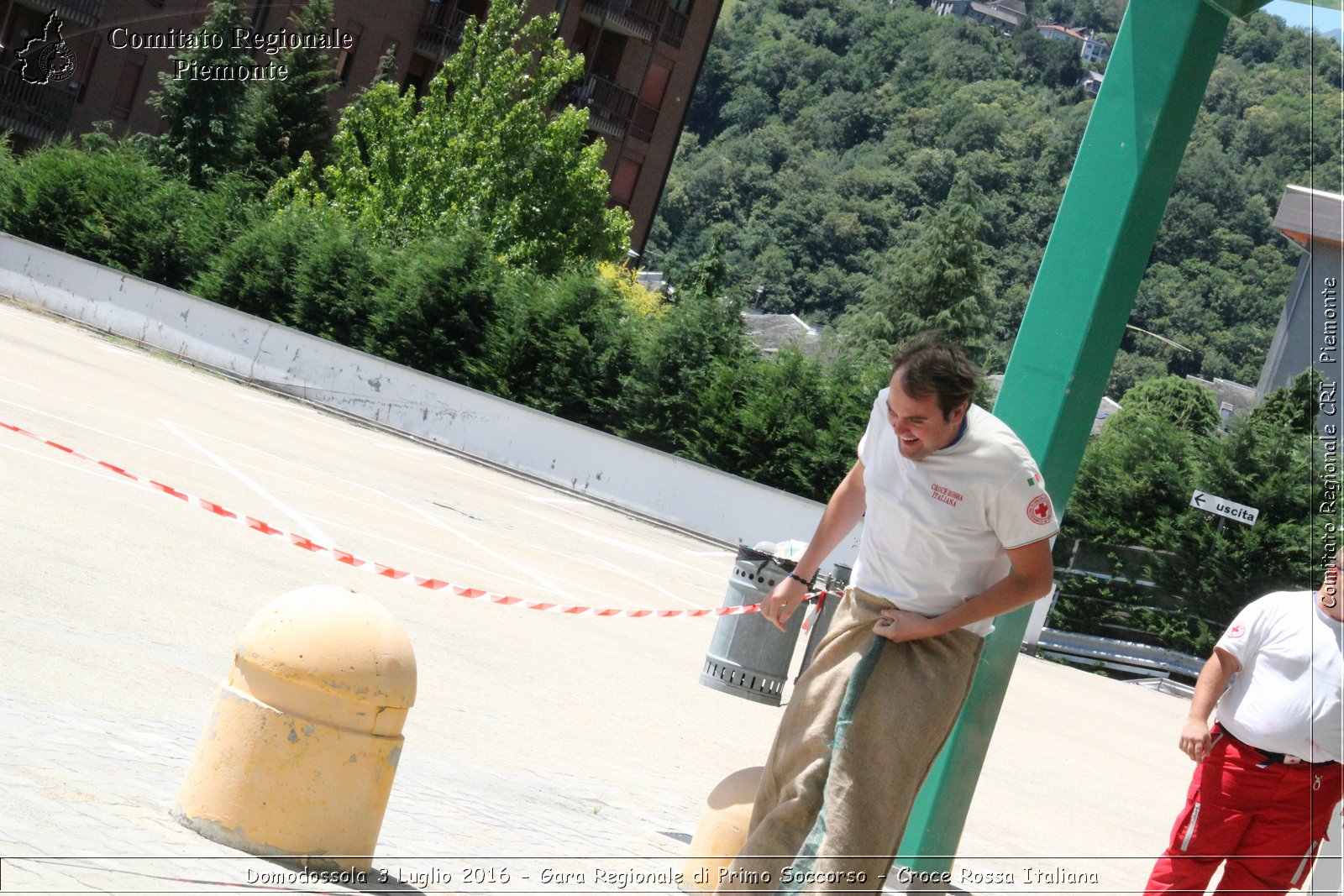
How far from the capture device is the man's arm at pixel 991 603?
4203mm

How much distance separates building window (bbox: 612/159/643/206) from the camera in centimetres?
5194

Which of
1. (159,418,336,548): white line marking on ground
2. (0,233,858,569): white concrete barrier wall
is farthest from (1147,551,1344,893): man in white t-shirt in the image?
(0,233,858,569): white concrete barrier wall

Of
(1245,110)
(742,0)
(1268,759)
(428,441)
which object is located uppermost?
(742,0)

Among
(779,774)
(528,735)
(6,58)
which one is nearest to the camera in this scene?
(779,774)

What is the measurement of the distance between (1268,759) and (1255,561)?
57.4ft

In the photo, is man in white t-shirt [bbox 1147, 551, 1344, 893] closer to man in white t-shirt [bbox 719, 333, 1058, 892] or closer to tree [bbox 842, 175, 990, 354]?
man in white t-shirt [bbox 719, 333, 1058, 892]

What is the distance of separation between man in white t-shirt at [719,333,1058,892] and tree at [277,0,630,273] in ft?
103

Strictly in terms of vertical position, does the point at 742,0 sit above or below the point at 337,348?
above

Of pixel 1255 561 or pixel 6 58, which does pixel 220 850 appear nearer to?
pixel 1255 561

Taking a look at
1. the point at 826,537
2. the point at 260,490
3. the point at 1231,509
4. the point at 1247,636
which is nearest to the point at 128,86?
the point at 260,490

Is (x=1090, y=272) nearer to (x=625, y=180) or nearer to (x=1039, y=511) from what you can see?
(x=1039, y=511)

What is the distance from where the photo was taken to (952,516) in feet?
13.9

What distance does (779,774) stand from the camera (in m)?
4.39

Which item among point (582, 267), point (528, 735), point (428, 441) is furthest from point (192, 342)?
point (528, 735)
